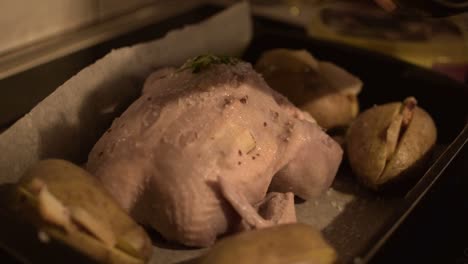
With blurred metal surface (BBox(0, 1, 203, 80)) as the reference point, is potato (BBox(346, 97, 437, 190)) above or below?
below

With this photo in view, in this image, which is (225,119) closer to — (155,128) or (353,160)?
(155,128)

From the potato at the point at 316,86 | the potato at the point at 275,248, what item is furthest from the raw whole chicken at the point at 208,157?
the potato at the point at 316,86

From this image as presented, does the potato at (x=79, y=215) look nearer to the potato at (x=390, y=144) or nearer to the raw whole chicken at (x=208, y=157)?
the raw whole chicken at (x=208, y=157)

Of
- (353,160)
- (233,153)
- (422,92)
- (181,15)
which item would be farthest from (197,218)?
(181,15)

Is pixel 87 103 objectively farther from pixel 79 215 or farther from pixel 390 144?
pixel 390 144

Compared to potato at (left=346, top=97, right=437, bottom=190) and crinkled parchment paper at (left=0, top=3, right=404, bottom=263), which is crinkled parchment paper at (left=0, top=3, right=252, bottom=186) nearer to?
crinkled parchment paper at (left=0, top=3, right=404, bottom=263)

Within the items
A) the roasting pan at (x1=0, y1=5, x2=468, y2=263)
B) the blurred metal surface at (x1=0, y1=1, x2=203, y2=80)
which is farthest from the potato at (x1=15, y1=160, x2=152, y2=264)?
the blurred metal surface at (x1=0, y1=1, x2=203, y2=80)
